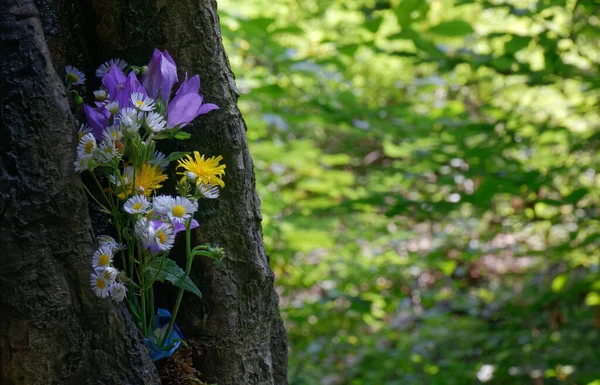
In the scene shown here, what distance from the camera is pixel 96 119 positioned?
2.66 feet

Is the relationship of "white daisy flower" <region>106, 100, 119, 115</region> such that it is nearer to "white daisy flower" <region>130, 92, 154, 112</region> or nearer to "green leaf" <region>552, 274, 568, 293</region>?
"white daisy flower" <region>130, 92, 154, 112</region>

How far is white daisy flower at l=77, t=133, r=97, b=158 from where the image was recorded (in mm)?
772

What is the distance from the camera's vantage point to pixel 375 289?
3641 mm

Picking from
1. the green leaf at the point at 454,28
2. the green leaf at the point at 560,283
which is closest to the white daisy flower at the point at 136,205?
the green leaf at the point at 454,28

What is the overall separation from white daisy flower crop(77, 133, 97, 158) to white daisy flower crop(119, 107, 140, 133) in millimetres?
43

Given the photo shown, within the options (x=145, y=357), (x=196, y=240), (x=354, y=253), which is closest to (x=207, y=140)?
(x=196, y=240)

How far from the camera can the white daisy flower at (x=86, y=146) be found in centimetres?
77

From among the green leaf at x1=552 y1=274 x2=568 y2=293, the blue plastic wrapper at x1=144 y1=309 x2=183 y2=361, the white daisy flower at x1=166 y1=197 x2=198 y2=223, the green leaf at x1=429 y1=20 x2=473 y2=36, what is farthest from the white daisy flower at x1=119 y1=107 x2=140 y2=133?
the green leaf at x1=552 y1=274 x2=568 y2=293

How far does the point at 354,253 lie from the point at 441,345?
34.5 inches

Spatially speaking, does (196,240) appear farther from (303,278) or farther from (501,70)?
(303,278)

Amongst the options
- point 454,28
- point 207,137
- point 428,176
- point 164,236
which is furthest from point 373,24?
point 428,176

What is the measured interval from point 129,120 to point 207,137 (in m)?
0.18

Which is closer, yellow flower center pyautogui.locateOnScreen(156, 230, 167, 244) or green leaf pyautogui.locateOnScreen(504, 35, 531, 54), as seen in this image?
yellow flower center pyautogui.locateOnScreen(156, 230, 167, 244)

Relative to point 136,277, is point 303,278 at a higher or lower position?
higher
